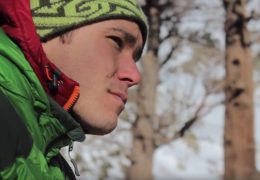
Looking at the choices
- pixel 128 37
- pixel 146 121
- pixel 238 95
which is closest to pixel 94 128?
pixel 128 37

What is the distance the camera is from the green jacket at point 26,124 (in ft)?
2.95

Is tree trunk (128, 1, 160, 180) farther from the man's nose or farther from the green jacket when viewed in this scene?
the green jacket

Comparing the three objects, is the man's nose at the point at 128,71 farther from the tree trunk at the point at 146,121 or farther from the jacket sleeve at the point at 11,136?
the tree trunk at the point at 146,121

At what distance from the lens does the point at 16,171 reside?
0.90m

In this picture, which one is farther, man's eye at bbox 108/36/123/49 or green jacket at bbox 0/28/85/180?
man's eye at bbox 108/36/123/49

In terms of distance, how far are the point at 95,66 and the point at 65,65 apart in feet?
0.20

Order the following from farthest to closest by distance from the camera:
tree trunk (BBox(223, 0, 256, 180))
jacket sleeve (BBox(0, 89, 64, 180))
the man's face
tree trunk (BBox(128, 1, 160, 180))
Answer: tree trunk (BBox(128, 1, 160, 180)) → tree trunk (BBox(223, 0, 256, 180)) → the man's face → jacket sleeve (BBox(0, 89, 64, 180))

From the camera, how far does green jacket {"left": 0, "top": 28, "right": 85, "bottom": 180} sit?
0.90 metres

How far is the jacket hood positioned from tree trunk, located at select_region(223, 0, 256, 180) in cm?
845

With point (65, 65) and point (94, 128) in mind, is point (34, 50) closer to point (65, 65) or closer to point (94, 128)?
point (65, 65)

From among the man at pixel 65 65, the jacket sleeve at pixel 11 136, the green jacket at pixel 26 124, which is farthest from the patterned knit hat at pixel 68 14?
the jacket sleeve at pixel 11 136

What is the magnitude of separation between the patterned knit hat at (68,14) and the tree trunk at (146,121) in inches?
357

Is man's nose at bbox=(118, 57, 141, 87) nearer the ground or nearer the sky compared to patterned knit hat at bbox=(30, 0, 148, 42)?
nearer the ground

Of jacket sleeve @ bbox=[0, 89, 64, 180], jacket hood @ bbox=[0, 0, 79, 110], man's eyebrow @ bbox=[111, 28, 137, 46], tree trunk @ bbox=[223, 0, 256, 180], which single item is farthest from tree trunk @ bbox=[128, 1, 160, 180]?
jacket sleeve @ bbox=[0, 89, 64, 180]
